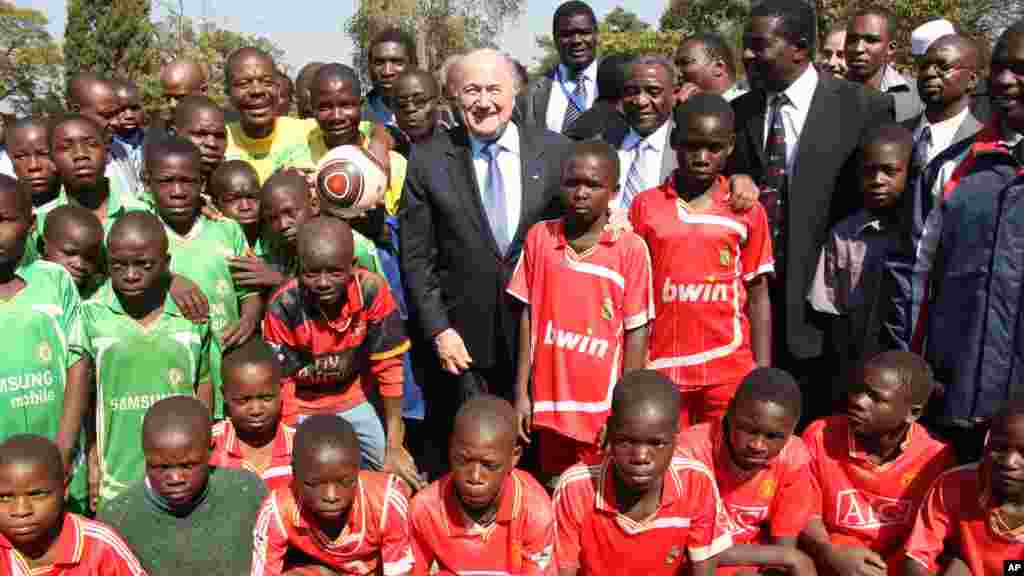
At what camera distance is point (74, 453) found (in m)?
3.97

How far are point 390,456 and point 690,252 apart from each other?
5.52 ft

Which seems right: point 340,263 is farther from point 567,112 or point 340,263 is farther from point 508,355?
point 567,112

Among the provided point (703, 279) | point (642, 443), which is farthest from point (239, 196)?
point (642, 443)

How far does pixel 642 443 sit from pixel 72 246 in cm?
264

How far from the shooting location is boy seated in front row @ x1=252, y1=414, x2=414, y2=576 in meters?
3.49

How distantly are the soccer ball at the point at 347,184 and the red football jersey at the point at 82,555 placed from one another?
1.95 meters

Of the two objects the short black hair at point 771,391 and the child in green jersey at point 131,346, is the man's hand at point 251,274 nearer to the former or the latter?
the child in green jersey at point 131,346

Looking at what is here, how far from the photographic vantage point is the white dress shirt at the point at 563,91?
6688mm

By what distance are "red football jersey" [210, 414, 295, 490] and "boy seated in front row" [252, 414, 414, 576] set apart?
1.04 feet

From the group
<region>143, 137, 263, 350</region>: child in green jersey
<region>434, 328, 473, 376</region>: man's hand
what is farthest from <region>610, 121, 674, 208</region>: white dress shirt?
<region>143, 137, 263, 350</region>: child in green jersey

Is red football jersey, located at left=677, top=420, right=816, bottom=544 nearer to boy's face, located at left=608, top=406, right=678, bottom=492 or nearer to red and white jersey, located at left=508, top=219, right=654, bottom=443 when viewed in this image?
boy's face, located at left=608, top=406, right=678, bottom=492

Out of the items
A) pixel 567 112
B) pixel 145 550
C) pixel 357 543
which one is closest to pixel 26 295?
pixel 145 550

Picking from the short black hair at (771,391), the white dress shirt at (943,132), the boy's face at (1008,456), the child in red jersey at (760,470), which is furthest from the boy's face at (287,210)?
Result: the boy's face at (1008,456)

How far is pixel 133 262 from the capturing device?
3967mm
